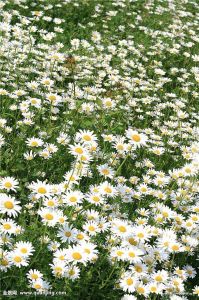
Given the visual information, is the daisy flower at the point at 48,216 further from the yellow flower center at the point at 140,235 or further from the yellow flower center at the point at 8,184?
the yellow flower center at the point at 140,235

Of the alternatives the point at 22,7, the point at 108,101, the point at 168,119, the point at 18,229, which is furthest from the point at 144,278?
the point at 22,7

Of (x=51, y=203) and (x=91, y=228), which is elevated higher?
(x=51, y=203)

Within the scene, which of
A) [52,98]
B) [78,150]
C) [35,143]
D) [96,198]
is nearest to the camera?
[96,198]

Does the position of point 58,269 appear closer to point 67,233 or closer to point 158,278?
point 67,233

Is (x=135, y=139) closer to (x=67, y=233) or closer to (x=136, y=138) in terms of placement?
(x=136, y=138)

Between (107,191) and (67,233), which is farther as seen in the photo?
(107,191)

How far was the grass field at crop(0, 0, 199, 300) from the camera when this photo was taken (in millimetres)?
3324

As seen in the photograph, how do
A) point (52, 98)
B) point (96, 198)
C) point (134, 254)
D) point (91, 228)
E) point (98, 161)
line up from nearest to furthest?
point (134, 254), point (91, 228), point (96, 198), point (98, 161), point (52, 98)

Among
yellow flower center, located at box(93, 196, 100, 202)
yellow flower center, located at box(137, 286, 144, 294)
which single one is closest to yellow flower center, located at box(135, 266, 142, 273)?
yellow flower center, located at box(137, 286, 144, 294)

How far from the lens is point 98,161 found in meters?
4.96

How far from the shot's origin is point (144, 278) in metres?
3.36

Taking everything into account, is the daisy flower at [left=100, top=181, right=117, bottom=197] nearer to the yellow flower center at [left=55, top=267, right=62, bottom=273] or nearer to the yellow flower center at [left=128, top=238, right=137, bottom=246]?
the yellow flower center at [left=128, top=238, right=137, bottom=246]

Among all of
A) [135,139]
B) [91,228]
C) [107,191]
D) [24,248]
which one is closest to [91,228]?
[91,228]

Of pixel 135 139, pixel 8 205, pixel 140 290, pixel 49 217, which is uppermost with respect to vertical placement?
pixel 135 139
